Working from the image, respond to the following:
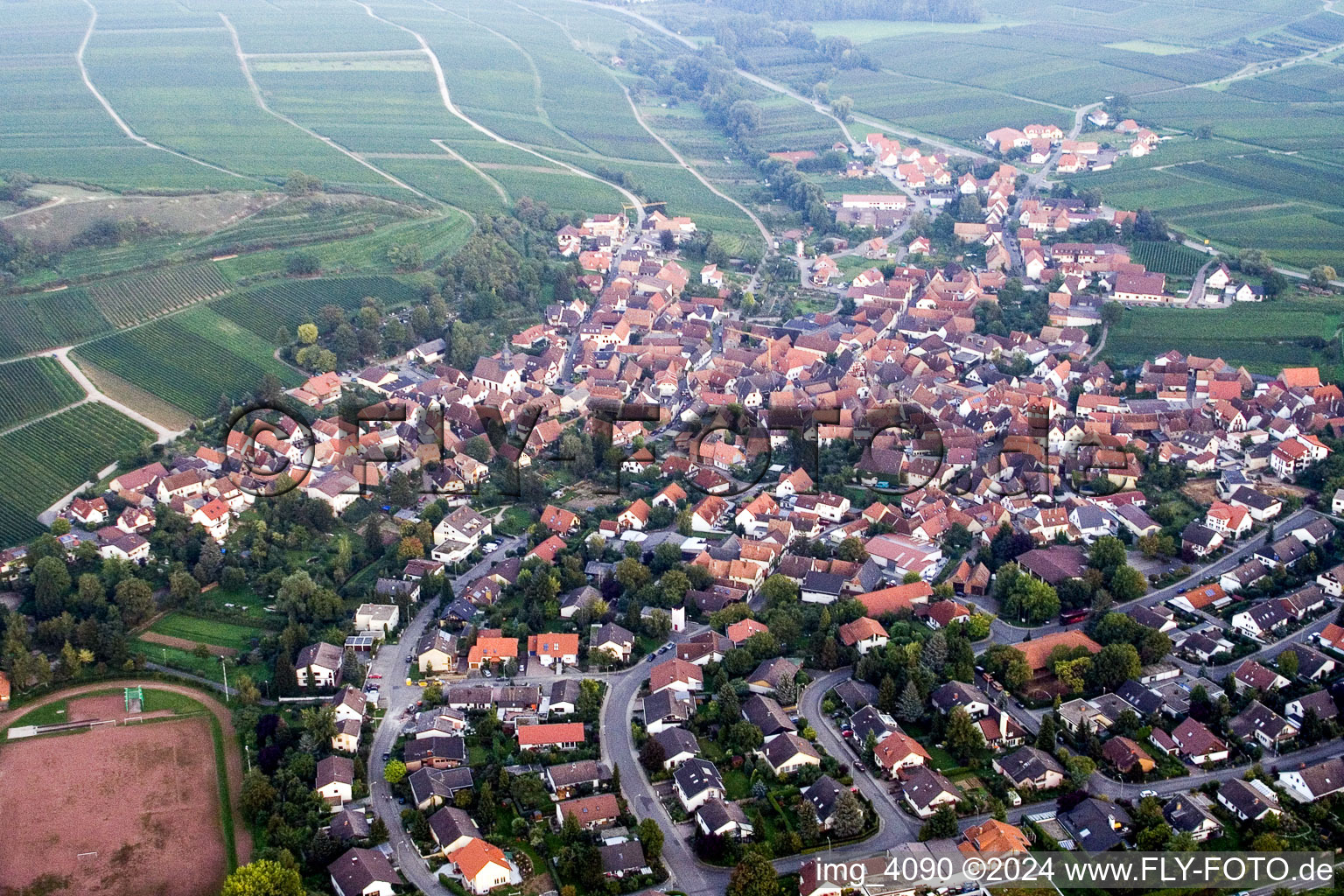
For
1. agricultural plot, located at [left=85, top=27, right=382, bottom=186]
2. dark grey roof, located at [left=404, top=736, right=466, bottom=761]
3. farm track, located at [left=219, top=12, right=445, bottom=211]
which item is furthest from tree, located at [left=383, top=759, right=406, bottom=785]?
agricultural plot, located at [left=85, top=27, right=382, bottom=186]

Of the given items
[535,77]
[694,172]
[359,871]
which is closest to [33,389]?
[359,871]

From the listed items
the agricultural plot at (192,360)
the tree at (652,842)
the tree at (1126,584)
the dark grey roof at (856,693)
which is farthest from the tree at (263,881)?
the agricultural plot at (192,360)

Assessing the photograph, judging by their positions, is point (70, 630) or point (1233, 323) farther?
point (1233, 323)

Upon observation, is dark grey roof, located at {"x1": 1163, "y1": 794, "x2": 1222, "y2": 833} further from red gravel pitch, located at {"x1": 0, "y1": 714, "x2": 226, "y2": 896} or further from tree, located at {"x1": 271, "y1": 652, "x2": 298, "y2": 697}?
tree, located at {"x1": 271, "y1": 652, "x2": 298, "y2": 697}

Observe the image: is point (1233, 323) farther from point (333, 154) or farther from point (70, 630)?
point (333, 154)

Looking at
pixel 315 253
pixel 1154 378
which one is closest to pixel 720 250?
pixel 315 253

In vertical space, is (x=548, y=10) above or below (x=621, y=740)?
above
